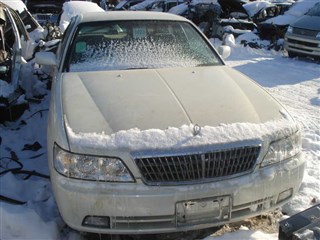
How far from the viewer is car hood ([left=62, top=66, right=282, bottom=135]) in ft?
9.15

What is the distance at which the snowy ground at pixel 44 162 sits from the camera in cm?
288

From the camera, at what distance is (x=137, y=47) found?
13.5 feet

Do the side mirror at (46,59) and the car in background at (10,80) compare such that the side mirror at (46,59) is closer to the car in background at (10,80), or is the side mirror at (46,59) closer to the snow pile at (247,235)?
the car in background at (10,80)

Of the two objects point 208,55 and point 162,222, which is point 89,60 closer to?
point 208,55

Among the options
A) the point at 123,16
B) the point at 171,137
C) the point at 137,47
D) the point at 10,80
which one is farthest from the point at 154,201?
the point at 10,80

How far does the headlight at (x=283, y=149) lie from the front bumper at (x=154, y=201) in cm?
6

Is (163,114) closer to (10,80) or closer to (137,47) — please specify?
(137,47)

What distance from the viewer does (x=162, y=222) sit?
2600 mm

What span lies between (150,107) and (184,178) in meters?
0.65

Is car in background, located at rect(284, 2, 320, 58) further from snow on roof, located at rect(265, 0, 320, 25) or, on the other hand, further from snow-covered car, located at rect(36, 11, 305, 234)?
snow-covered car, located at rect(36, 11, 305, 234)

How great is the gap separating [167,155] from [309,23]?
30.6ft

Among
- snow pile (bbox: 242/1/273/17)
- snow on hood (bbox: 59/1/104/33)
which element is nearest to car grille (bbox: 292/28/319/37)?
snow pile (bbox: 242/1/273/17)

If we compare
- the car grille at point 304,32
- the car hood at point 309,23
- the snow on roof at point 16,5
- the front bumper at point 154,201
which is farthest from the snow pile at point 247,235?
the car hood at point 309,23

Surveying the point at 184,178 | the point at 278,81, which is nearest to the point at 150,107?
the point at 184,178
